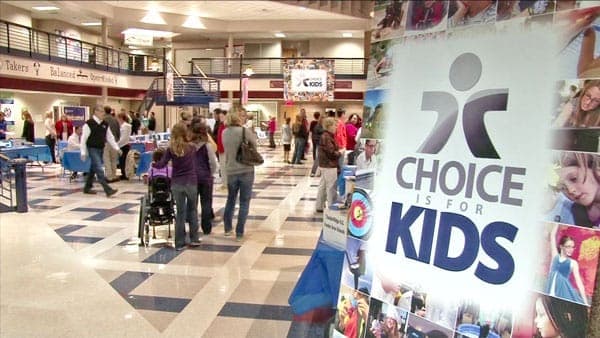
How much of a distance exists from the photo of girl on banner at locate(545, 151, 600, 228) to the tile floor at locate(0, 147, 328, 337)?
200 cm

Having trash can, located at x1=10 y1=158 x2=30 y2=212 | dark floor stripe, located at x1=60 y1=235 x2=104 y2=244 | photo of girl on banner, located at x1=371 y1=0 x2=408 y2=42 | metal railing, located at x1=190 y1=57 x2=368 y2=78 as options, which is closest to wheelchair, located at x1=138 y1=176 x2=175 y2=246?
dark floor stripe, located at x1=60 y1=235 x2=104 y2=244

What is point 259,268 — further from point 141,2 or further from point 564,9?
point 141,2

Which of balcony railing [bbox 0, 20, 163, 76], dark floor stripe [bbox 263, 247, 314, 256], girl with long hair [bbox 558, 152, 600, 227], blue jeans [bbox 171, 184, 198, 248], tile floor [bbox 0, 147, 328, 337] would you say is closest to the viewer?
girl with long hair [bbox 558, 152, 600, 227]

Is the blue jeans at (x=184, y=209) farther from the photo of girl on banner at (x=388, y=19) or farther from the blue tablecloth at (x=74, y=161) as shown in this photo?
the blue tablecloth at (x=74, y=161)

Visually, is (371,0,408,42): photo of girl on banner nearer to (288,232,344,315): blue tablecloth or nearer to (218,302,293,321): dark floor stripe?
(288,232,344,315): blue tablecloth

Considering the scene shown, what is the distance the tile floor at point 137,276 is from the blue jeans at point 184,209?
0.59 feet

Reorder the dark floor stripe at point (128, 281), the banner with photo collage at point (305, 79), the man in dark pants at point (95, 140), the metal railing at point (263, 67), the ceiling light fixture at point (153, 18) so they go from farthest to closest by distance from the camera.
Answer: the metal railing at point (263, 67) → the ceiling light fixture at point (153, 18) → the banner with photo collage at point (305, 79) → the man in dark pants at point (95, 140) → the dark floor stripe at point (128, 281)

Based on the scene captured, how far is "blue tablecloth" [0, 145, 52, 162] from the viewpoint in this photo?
10.9 meters

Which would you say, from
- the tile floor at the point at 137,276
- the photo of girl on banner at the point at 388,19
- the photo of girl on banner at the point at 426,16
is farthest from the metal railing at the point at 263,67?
the photo of girl on banner at the point at 426,16

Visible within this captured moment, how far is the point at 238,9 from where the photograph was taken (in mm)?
21266

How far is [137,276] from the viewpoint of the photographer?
4719 mm

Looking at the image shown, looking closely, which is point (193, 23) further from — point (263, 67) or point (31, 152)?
point (31, 152)

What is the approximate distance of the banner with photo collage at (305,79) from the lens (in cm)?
1495

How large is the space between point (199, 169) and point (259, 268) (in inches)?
60.3
